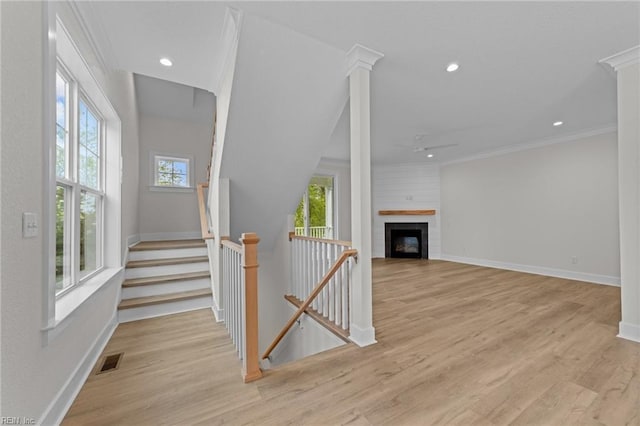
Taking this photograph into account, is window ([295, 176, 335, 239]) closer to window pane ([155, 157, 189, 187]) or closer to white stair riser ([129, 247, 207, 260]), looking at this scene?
window pane ([155, 157, 189, 187])

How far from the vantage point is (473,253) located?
5664 mm

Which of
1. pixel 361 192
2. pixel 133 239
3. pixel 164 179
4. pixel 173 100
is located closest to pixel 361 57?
pixel 361 192

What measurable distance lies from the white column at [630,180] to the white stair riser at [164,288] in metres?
4.43

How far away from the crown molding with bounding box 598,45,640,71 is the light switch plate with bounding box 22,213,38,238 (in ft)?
14.6

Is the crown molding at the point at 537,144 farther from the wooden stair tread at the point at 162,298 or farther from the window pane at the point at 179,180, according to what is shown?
the window pane at the point at 179,180

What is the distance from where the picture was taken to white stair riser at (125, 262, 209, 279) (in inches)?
122

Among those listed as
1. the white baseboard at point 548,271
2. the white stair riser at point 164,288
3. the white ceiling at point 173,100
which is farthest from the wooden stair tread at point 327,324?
the white baseboard at point 548,271

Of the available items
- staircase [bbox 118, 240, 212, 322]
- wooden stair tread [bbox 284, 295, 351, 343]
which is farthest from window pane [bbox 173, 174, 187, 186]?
wooden stair tread [bbox 284, 295, 351, 343]

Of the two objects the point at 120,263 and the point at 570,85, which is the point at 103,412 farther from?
the point at 570,85

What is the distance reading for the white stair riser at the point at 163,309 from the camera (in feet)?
8.83

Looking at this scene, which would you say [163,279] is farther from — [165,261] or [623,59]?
[623,59]

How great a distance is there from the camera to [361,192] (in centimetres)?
215

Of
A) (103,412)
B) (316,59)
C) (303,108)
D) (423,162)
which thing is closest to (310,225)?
(423,162)

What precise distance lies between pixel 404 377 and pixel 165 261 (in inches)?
124
